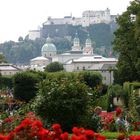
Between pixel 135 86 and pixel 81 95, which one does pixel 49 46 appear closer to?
pixel 135 86

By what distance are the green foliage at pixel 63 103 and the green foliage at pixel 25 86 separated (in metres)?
31.9

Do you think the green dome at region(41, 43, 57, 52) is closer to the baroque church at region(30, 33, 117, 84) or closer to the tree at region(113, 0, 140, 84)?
the baroque church at region(30, 33, 117, 84)

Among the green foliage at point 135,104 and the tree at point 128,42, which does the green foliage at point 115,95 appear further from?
the tree at point 128,42

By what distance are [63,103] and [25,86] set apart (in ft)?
112

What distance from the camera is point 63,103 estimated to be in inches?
695

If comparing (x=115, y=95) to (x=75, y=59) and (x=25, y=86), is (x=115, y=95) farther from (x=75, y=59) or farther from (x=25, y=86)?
(x=75, y=59)

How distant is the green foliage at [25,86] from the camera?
166ft

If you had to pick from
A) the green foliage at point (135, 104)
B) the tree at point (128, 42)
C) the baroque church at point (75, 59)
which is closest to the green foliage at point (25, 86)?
the tree at point (128, 42)

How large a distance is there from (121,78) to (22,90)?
38.2ft

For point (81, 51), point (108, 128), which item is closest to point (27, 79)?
point (108, 128)

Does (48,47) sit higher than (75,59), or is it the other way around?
(48,47)

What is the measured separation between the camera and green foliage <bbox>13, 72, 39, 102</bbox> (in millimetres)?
50594

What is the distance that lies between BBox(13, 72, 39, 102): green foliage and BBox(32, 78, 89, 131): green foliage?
31908mm

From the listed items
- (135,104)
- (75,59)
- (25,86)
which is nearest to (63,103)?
(135,104)
